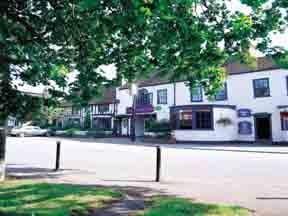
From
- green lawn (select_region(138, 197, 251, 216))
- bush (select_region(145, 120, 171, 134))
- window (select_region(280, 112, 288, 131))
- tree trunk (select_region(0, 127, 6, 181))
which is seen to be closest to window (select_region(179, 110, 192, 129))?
bush (select_region(145, 120, 171, 134))

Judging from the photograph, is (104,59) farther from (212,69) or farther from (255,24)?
(255,24)

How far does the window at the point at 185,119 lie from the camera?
3350cm

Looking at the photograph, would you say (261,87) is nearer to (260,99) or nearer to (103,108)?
(260,99)

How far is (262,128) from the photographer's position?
103 ft

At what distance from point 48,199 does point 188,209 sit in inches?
111

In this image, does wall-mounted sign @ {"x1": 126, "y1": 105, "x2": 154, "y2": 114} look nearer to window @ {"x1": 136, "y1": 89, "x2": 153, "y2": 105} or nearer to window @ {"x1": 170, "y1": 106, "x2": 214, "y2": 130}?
window @ {"x1": 136, "y1": 89, "x2": 153, "y2": 105}

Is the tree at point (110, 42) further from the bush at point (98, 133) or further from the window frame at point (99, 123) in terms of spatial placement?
the window frame at point (99, 123)

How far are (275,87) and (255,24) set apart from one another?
25103 mm

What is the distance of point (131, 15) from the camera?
5527 millimetres

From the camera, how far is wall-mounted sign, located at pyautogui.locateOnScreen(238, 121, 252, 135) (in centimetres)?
3175

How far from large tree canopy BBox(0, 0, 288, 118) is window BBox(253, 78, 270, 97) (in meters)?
23.2

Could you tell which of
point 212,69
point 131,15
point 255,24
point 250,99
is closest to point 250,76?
point 250,99

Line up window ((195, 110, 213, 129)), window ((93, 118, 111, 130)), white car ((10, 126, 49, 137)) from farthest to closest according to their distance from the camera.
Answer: window ((93, 118, 111, 130)) → white car ((10, 126, 49, 137)) → window ((195, 110, 213, 129))

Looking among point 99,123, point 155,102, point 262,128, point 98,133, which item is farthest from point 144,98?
point 262,128
